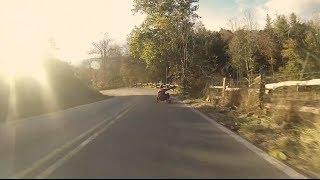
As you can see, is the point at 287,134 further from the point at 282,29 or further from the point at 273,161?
the point at 282,29

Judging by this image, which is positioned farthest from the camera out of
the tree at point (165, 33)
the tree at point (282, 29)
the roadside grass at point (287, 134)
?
the tree at point (282, 29)

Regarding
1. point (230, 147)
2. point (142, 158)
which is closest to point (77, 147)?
point (142, 158)

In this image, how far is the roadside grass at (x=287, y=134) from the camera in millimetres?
10687

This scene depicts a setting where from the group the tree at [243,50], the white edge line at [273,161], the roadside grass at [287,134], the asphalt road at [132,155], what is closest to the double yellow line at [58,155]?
the asphalt road at [132,155]

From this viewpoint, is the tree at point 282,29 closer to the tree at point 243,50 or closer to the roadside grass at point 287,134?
the tree at point 243,50

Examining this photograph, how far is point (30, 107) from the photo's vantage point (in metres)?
28.4

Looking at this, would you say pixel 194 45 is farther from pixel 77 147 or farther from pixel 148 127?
pixel 77 147

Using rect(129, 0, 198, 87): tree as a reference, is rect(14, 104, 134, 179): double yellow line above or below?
below

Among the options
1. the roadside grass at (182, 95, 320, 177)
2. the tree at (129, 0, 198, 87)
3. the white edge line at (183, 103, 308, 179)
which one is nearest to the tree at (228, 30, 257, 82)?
the tree at (129, 0, 198, 87)

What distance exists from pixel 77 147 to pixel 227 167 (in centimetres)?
408

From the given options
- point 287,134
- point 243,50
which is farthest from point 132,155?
point 243,50

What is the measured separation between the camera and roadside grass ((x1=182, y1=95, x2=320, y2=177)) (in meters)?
10.7

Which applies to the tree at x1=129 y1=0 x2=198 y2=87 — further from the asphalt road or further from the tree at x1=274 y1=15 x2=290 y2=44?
the asphalt road

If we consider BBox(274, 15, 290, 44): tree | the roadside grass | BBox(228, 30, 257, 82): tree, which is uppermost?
BBox(274, 15, 290, 44): tree
